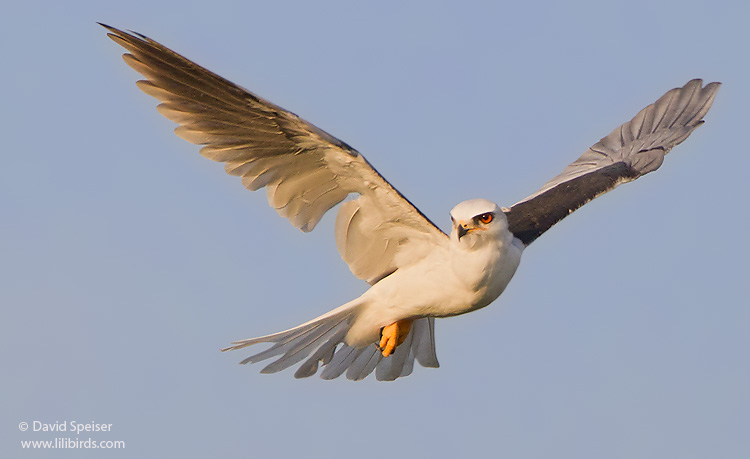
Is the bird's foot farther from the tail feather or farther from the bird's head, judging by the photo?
the bird's head

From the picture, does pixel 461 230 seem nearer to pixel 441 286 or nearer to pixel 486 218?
pixel 486 218

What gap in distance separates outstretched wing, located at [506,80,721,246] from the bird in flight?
0.27 feet

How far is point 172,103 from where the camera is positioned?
683cm

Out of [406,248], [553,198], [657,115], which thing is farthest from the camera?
[657,115]

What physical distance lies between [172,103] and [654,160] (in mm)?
4528

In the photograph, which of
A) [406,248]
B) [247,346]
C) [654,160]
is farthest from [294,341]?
[654,160]

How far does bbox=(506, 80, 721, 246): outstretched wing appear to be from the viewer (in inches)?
342

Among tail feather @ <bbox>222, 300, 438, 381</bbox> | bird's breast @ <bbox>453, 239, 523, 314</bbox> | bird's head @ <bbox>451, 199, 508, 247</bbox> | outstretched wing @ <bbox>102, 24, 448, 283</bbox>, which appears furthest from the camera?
tail feather @ <bbox>222, 300, 438, 381</bbox>

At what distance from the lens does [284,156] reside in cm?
698

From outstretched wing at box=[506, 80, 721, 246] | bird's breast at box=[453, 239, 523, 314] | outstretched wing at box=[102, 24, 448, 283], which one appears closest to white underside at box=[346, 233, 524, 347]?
bird's breast at box=[453, 239, 523, 314]

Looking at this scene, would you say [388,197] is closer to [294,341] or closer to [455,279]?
[455,279]

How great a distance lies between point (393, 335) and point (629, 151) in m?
3.33

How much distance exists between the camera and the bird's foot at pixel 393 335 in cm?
784

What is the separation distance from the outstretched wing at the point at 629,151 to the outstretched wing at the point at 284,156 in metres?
1.45
